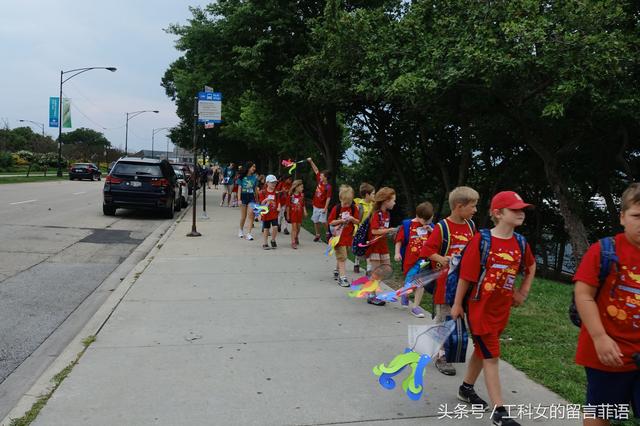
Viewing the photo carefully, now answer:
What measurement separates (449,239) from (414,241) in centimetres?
107

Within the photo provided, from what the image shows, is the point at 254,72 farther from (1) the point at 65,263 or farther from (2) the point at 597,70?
(2) the point at 597,70

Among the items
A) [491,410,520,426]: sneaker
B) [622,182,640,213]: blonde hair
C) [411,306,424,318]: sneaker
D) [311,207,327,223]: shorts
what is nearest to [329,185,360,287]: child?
[411,306,424,318]: sneaker

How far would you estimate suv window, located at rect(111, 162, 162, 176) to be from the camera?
1592cm

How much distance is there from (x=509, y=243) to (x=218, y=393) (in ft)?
7.24

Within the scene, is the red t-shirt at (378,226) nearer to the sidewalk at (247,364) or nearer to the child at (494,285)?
the sidewalk at (247,364)

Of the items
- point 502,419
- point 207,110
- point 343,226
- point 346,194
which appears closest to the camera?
point 502,419

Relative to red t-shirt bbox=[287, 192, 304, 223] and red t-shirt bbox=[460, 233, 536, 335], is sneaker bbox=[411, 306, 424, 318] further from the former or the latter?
red t-shirt bbox=[287, 192, 304, 223]

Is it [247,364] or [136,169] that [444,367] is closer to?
[247,364]

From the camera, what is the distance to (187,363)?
4.40 metres

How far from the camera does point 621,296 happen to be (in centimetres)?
263

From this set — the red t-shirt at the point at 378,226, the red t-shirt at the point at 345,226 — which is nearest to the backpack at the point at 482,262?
the red t-shirt at the point at 378,226

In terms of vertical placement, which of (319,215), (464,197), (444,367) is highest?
(464,197)

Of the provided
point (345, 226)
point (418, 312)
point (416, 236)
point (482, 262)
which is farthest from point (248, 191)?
point (482, 262)

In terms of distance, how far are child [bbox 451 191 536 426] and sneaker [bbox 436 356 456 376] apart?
853 mm
